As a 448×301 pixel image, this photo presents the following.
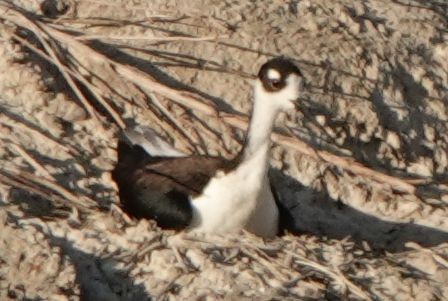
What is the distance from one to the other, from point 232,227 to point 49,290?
1318 millimetres

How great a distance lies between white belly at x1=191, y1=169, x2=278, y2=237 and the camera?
7410 mm

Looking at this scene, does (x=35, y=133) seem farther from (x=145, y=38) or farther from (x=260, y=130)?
(x=260, y=130)

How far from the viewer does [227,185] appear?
24.6 feet

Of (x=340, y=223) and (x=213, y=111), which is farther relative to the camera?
(x=340, y=223)

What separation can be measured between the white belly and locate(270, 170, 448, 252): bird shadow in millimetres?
630

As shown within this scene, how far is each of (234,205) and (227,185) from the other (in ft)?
0.31

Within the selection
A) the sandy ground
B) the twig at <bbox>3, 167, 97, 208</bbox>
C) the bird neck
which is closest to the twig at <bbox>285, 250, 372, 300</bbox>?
the sandy ground

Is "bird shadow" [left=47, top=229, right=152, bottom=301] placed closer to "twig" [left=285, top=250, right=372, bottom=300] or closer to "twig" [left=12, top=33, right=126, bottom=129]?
"twig" [left=285, top=250, right=372, bottom=300]

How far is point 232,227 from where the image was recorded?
7430 mm

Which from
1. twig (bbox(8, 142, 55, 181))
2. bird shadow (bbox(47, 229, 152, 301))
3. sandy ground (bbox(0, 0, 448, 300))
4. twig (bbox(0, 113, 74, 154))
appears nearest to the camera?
bird shadow (bbox(47, 229, 152, 301))

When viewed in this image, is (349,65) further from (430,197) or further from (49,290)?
(49,290)

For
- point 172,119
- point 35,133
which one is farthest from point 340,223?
point 35,133

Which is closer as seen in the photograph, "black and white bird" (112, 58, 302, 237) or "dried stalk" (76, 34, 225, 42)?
"black and white bird" (112, 58, 302, 237)

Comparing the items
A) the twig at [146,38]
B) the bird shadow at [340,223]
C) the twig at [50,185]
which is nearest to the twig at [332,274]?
the twig at [50,185]
